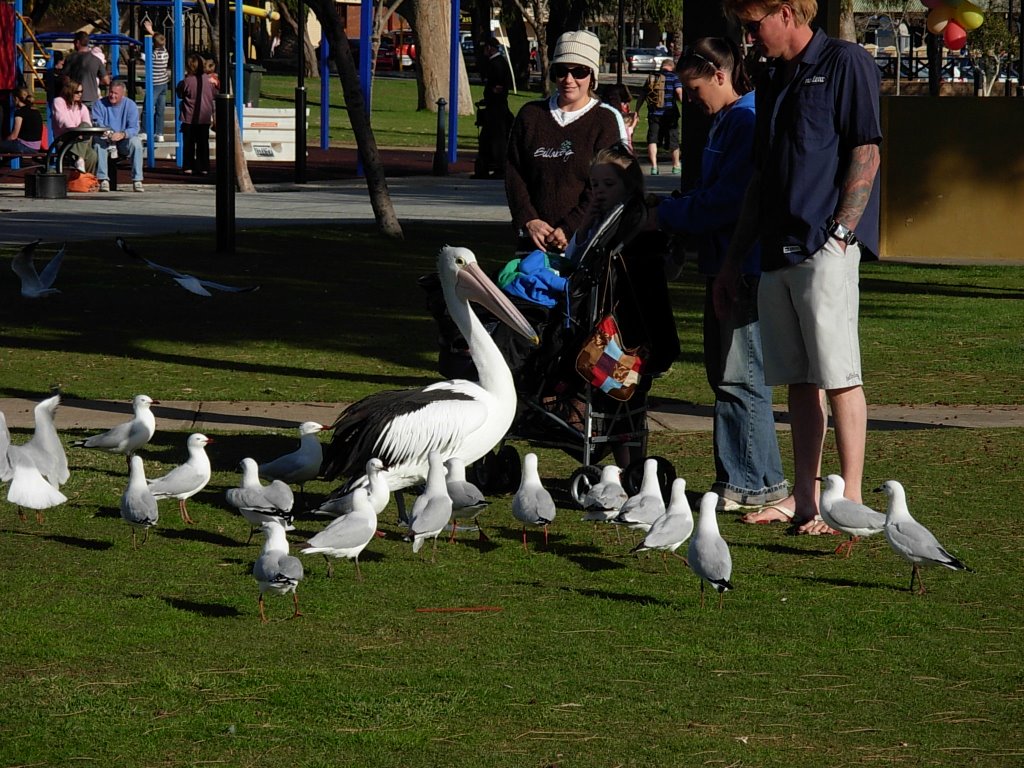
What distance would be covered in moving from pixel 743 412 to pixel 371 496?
189 cm

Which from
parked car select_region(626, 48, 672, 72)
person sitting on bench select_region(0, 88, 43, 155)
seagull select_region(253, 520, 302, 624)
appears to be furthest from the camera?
parked car select_region(626, 48, 672, 72)

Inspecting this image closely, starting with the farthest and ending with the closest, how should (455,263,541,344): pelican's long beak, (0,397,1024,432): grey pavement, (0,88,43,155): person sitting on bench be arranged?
(0,88,43,155): person sitting on bench
(0,397,1024,432): grey pavement
(455,263,541,344): pelican's long beak

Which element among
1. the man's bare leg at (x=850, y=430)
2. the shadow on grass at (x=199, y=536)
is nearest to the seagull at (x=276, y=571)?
the shadow on grass at (x=199, y=536)

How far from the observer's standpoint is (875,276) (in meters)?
17.4

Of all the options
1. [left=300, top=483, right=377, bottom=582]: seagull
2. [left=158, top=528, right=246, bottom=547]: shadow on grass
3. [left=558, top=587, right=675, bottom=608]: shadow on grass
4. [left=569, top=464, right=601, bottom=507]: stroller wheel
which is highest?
[left=300, top=483, right=377, bottom=582]: seagull

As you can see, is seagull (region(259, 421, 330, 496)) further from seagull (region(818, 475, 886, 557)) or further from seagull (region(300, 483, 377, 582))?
seagull (region(818, 475, 886, 557))

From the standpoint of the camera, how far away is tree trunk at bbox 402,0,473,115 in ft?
153

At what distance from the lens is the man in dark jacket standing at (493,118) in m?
28.1

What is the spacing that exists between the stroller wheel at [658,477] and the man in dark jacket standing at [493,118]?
798 inches

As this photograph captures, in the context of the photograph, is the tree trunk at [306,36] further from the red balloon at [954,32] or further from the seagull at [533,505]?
the seagull at [533,505]

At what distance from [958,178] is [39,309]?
10.8 metres

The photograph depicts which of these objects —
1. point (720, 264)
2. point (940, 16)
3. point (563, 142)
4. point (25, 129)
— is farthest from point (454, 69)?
point (720, 264)

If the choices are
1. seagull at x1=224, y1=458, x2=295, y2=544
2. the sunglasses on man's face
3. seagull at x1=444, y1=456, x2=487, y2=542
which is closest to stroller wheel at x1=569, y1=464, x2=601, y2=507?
seagull at x1=444, y1=456, x2=487, y2=542

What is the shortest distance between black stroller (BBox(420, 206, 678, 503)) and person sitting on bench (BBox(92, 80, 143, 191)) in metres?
17.8
